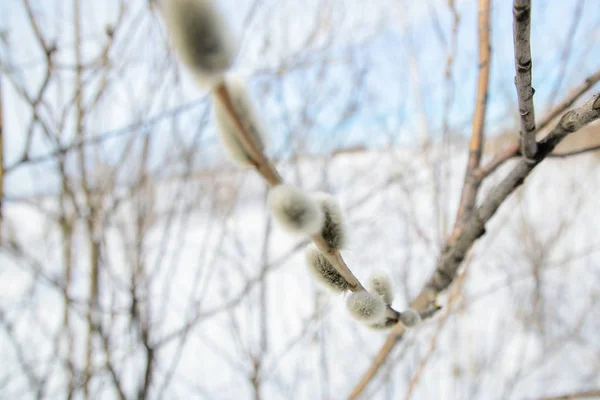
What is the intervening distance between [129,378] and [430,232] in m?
2.43

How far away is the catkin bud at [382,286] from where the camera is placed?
1.41 ft

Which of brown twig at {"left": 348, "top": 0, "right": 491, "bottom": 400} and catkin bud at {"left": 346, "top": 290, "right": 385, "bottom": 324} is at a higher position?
catkin bud at {"left": 346, "top": 290, "right": 385, "bottom": 324}

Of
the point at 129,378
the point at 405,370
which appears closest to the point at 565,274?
the point at 405,370

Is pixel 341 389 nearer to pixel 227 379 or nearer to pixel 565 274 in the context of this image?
pixel 227 379

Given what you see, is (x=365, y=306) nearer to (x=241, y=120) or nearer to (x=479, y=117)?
(x=241, y=120)

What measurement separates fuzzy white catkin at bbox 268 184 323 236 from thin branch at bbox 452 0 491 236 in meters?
0.47

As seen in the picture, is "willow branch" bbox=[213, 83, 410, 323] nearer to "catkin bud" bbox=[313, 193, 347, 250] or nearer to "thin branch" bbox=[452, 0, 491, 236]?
"catkin bud" bbox=[313, 193, 347, 250]

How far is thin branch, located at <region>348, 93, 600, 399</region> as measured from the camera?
14.6 inches

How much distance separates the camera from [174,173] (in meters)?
1.45

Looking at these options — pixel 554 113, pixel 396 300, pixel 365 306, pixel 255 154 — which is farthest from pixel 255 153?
pixel 396 300

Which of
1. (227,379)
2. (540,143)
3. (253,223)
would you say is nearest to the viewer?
(540,143)

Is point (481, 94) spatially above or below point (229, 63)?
below

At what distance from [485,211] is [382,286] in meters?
0.20

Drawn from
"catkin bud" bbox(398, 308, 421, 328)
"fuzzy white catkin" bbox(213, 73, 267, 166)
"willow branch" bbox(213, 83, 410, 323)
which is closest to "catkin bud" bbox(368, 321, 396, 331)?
"catkin bud" bbox(398, 308, 421, 328)
